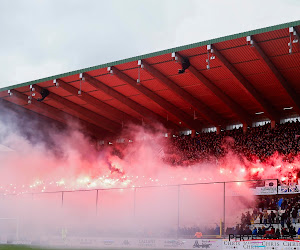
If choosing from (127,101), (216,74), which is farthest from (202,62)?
(127,101)

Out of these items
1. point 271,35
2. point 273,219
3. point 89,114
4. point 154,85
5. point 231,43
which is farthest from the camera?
point 89,114

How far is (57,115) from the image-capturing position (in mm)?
32688

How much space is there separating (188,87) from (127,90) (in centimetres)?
379

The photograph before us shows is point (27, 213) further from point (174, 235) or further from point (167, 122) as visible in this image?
point (167, 122)

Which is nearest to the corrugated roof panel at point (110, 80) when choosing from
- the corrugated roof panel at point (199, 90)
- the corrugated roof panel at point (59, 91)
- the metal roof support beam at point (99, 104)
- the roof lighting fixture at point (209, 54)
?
the metal roof support beam at point (99, 104)

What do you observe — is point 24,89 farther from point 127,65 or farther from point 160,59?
point 160,59

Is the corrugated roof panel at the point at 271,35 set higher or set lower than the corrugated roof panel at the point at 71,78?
higher

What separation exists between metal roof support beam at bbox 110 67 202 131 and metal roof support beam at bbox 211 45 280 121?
19.0 ft

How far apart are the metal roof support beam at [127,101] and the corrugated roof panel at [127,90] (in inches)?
11.9

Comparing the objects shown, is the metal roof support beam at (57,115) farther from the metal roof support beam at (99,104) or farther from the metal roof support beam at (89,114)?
the metal roof support beam at (99,104)

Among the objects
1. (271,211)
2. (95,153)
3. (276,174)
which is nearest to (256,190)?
(271,211)

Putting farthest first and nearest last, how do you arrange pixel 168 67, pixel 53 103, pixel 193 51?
pixel 53 103
pixel 168 67
pixel 193 51

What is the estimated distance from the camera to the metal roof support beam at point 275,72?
20859mm

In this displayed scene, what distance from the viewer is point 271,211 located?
810 inches
